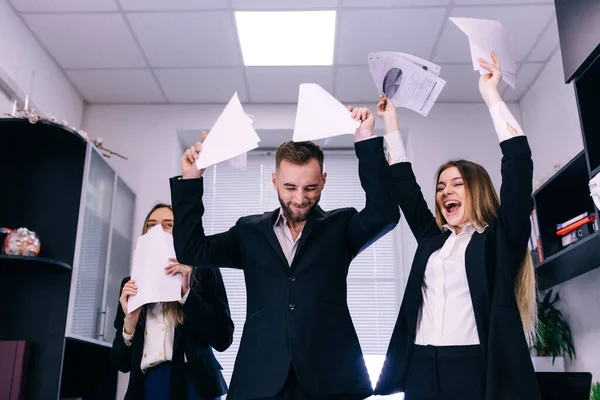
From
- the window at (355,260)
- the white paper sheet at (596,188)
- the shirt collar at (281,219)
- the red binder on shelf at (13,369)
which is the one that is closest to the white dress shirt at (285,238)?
the shirt collar at (281,219)

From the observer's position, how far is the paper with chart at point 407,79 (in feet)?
5.53

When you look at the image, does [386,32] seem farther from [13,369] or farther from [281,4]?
[13,369]

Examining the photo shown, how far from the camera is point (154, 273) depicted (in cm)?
209

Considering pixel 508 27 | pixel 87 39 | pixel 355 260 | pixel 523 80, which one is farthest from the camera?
pixel 355 260

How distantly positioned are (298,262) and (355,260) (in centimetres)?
266

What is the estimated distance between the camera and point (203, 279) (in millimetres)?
2277

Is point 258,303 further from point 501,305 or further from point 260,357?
point 501,305

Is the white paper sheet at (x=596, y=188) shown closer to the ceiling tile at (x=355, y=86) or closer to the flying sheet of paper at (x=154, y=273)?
the flying sheet of paper at (x=154, y=273)

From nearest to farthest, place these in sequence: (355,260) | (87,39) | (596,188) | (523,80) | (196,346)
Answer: (596,188), (196,346), (87,39), (523,80), (355,260)

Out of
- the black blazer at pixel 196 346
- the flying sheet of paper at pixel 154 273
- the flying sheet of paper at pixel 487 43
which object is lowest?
the black blazer at pixel 196 346

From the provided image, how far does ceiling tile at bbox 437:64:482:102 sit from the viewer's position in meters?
3.71

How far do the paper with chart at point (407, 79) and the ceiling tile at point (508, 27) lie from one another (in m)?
1.64

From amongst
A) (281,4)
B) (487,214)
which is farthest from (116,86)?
(487,214)

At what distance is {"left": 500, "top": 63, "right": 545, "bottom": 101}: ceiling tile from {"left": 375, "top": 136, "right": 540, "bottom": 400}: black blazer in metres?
2.34
